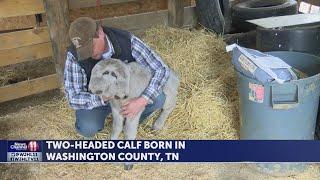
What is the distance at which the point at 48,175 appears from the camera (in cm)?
242

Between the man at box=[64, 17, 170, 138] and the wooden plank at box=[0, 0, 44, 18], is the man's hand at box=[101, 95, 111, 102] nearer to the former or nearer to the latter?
the man at box=[64, 17, 170, 138]

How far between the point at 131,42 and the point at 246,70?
0.68 meters

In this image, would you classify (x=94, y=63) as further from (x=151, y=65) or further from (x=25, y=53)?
(x=25, y=53)

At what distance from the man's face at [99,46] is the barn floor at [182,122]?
0.36m

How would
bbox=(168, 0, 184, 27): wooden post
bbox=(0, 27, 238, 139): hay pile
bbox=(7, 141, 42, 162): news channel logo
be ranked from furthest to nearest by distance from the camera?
bbox=(168, 0, 184, 27): wooden post, bbox=(0, 27, 238, 139): hay pile, bbox=(7, 141, 42, 162): news channel logo

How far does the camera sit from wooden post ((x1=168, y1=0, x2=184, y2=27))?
2363mm

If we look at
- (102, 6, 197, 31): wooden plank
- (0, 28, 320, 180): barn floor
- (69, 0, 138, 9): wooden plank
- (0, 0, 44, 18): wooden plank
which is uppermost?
(69, 0, 138, 9): wooden plank

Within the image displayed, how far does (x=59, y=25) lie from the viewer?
2.06 metres

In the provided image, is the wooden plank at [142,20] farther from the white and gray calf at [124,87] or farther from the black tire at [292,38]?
the black tire at [292,38]

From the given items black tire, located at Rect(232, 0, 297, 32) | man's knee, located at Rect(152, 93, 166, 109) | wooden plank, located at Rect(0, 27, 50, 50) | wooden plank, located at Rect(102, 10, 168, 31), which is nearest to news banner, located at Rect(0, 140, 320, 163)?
man's knee, located at Rect(152, 93, 166, 109)

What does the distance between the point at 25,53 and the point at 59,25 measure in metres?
0.67

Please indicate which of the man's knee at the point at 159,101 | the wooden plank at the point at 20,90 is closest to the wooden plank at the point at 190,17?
the man's knee at the point at 159,101

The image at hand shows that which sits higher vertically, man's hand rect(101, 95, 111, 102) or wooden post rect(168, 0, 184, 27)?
wooden post rect(168, 0, 184, 27)

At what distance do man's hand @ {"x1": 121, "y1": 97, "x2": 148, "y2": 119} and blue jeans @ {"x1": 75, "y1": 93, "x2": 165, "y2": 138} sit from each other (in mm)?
37
